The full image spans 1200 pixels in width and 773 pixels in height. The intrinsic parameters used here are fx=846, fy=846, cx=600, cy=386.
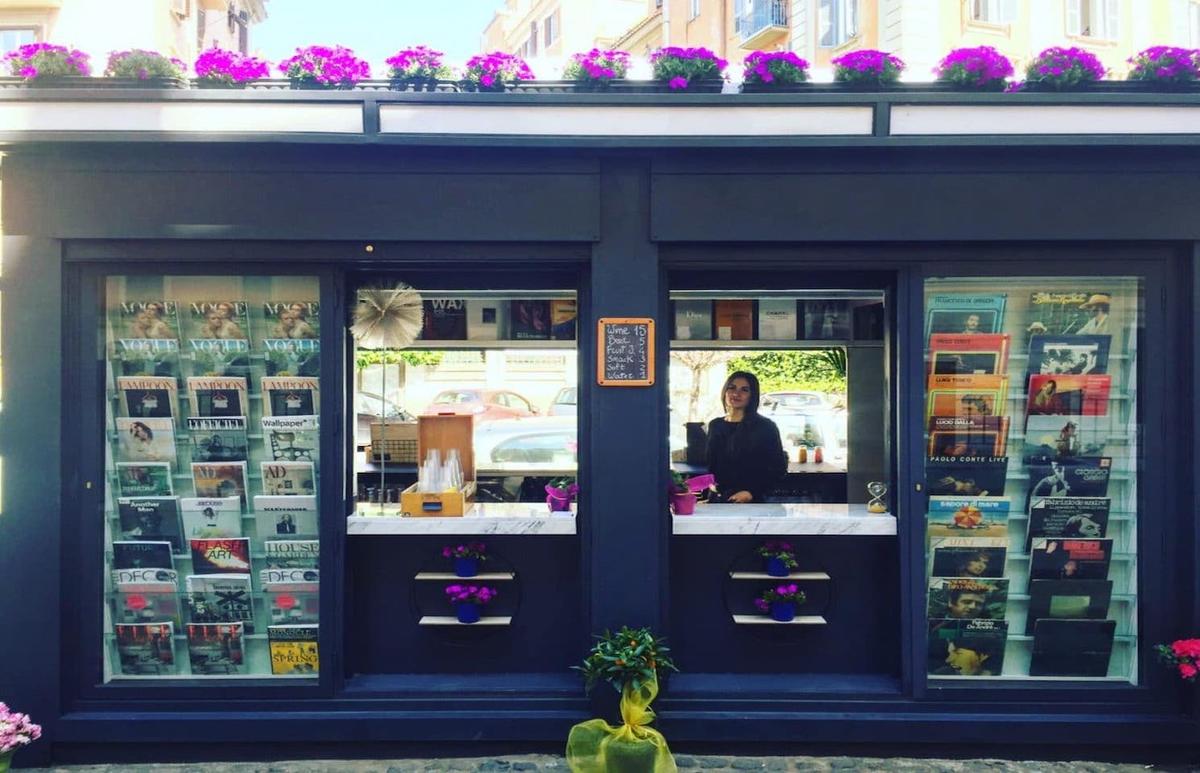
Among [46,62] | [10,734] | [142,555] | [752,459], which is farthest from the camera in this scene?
[752,459]

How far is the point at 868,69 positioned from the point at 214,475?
174 inches

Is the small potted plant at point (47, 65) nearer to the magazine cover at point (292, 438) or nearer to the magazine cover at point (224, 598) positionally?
the magazine cover at point (292, 438)

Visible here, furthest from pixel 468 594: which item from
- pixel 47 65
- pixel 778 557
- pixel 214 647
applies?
pixel 47 65

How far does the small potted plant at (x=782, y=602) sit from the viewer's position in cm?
503

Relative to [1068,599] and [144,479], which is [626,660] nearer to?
[1068,599]

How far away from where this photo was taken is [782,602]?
Result: 5.05 meters

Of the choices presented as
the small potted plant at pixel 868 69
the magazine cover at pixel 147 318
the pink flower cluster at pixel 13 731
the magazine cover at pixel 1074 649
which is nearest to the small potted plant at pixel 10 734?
the pink flower cluster at pixel 13 731

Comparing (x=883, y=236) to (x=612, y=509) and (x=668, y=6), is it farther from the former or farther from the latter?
(x=668, y=6)

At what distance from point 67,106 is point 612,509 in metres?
3.67

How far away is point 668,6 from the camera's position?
99.0 ft

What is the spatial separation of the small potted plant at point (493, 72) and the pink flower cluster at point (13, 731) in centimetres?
386

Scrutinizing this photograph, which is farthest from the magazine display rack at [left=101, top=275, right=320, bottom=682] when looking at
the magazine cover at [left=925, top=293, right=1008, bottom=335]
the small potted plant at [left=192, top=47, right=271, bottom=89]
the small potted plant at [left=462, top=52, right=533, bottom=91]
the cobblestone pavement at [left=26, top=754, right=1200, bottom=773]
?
the magazine cover at [left=925, top=293, right=1008, bottom=335]

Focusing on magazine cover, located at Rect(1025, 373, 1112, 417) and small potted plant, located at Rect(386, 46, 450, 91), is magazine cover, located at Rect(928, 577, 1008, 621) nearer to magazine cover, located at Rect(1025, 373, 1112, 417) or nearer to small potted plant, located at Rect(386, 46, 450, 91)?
magazine cover, located at Rect(1025, 373, 1112, 417)

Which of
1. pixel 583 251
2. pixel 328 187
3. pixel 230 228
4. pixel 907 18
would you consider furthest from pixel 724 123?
pixel 907 18
